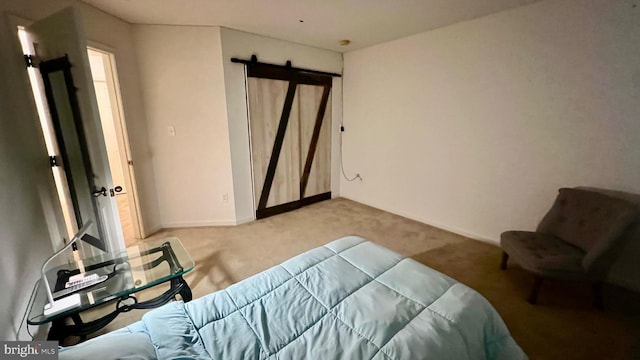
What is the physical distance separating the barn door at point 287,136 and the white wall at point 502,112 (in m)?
0.69

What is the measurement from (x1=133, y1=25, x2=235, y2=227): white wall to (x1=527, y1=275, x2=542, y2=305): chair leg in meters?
3.17

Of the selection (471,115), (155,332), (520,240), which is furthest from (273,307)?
(471,115)

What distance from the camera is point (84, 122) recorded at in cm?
188

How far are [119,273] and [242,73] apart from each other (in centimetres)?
248

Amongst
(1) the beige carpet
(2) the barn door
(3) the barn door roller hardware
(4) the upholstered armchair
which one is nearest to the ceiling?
(3) the barn door roller hardware

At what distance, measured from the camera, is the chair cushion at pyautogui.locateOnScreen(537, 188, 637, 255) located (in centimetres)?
176

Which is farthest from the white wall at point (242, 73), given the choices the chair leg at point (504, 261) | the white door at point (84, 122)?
the chair leg at point (504, 261)

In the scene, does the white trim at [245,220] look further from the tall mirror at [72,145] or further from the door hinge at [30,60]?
the door hinge at [30,60]

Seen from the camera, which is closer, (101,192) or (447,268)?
(101,192)

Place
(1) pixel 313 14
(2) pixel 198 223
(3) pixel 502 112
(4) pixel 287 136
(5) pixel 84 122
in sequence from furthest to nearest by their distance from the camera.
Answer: (4) pixel 287 136 → (2) pixel 198 223 → (3) pixel 502 112 → (1) pixel 313 14 → (5) pixel 84 122

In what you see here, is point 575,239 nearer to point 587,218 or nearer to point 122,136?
point 587,218

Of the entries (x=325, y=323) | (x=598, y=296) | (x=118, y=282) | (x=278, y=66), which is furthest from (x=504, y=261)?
(x=278, y=66)

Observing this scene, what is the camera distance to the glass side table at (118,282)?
1396mm

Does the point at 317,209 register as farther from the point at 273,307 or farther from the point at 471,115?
the point at 273,307
